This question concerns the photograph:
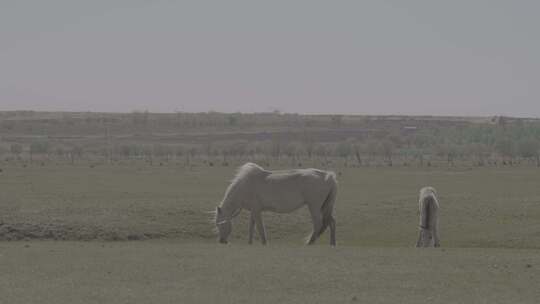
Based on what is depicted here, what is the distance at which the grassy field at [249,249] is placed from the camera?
16438mm

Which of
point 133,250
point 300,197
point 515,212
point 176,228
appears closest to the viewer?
point 133,250

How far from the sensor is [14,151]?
114625mm

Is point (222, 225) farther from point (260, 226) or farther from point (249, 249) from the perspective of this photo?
point (249, 249)

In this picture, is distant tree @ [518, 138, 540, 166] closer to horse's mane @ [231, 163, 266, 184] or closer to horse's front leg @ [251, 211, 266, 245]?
horse's mane @ [231, 163, 266, 184]

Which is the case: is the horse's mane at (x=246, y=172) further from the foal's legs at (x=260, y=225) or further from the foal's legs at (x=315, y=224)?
the foal's legs at (x=315, y=224)

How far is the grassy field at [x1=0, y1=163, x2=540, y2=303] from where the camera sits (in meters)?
16.4

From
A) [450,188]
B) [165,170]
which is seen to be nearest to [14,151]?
[165,170]

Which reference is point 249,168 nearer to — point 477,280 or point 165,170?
point 477,280

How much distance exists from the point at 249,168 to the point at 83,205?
1095cm

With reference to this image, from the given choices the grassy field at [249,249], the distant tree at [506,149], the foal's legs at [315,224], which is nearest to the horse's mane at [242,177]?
the foal's legs at [315,224]

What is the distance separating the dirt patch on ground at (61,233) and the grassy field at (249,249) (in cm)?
4

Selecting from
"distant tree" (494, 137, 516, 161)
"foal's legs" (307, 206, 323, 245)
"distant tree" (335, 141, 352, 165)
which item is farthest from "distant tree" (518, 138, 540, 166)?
"foal's legs" (307, 206, 323, 245)

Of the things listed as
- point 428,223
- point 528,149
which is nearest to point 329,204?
point 428,223

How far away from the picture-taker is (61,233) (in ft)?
97.4
